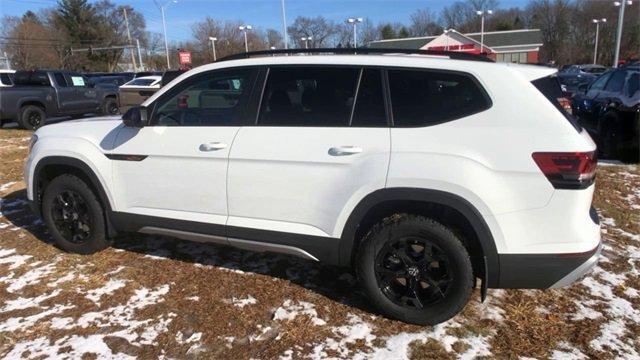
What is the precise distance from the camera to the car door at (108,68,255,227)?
3742mm

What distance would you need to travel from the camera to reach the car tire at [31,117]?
46.2 feet

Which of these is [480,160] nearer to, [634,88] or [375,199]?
[375,199]

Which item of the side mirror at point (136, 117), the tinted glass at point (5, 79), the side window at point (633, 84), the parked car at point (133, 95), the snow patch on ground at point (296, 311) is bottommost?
the snow patch on ground at point (296, 311)

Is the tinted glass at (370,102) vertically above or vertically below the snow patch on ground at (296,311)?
above

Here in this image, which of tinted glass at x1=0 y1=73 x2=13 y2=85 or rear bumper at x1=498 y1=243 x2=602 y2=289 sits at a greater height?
tinted glass at x1=0 y1=73 x2=13 y2=85

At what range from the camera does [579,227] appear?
2928 mm

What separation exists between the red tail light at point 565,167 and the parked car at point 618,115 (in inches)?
267

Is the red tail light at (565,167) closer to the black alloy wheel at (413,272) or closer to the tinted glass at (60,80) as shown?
the black alloy wheel at (413,272)

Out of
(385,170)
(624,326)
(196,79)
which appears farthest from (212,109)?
(624,326)

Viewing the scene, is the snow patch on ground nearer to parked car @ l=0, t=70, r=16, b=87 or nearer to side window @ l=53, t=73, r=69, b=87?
side window @ l=53, t=73, r=69, b=87

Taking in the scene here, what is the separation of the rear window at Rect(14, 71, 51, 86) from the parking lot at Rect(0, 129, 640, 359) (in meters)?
11.8

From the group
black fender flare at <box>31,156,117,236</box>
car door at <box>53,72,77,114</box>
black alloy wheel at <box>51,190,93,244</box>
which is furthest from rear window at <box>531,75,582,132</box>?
car door at <box>53,72,77,114</box>

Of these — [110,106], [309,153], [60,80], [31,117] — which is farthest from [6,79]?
[309,153]

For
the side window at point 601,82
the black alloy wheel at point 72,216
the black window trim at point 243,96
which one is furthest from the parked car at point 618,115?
the black alloy wheel at point 72,216
